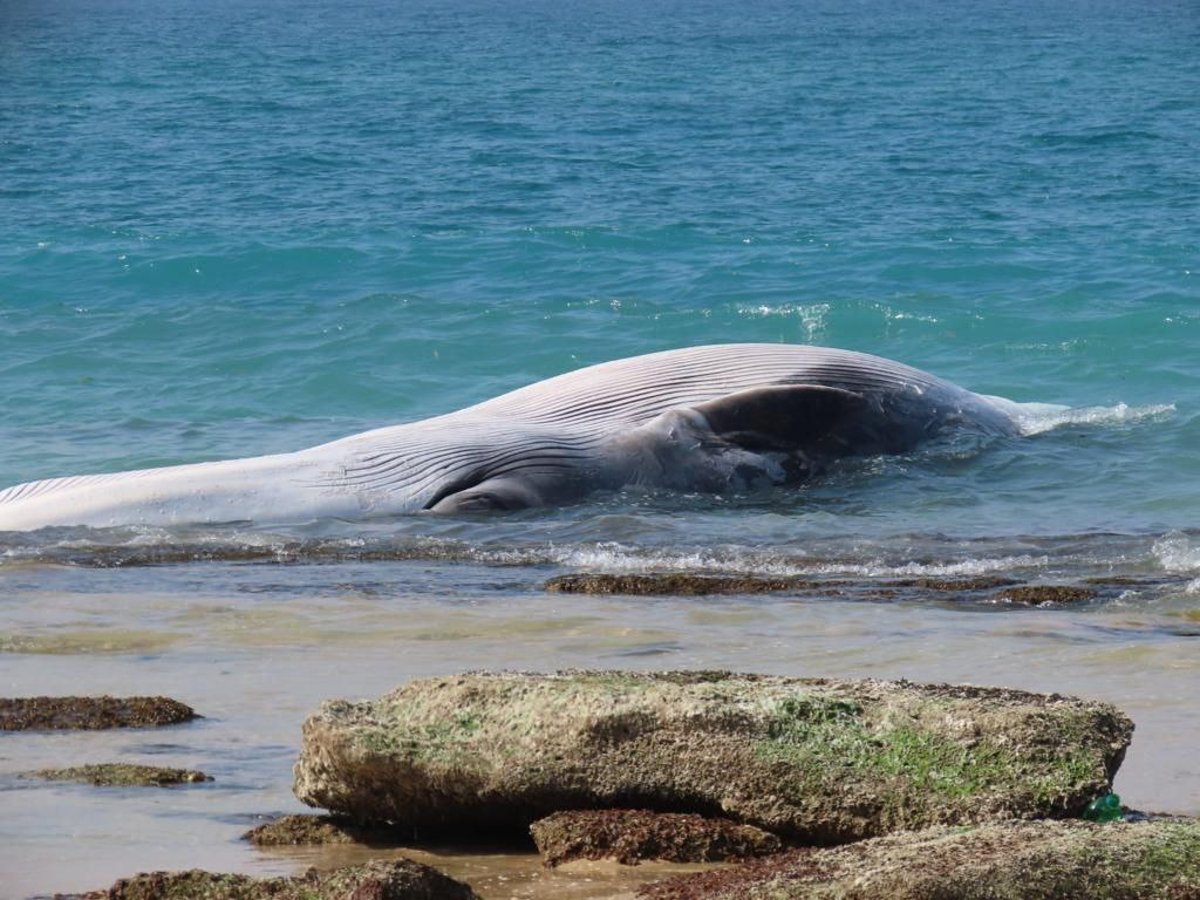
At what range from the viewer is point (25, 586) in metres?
9.55

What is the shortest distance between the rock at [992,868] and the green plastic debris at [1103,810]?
10.8 inches

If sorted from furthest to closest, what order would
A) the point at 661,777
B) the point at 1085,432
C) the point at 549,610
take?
the point at 1085,432 → the point at 549,610 → the point at 661,777

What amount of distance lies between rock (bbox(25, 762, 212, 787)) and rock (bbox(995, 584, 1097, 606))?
4.70 metres

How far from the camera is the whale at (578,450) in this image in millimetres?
11531

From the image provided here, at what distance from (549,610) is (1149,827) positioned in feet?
15.8

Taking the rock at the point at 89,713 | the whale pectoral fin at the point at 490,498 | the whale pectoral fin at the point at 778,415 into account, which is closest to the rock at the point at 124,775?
the rock at the point at 89,713

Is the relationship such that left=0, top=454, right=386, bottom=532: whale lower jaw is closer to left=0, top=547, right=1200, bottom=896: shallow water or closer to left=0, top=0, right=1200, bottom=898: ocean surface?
left=0, top=0, right=1200, bottom=898: ocean surface

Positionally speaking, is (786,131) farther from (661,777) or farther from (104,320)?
(661,777)

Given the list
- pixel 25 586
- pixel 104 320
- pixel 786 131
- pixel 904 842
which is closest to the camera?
pixel 904 842

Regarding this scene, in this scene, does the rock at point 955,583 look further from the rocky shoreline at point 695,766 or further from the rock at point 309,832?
the rock at point 309,832

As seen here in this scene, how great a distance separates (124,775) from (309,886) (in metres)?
1.47

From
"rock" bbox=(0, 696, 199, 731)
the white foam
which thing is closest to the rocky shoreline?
"rock" bbox=(0, 696, 199, 731)

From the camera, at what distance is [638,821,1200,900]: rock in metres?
3.78

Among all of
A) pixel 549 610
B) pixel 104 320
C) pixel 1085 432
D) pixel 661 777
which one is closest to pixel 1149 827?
pixel 661 777
